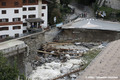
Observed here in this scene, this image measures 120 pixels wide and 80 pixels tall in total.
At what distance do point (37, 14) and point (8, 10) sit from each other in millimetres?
6272

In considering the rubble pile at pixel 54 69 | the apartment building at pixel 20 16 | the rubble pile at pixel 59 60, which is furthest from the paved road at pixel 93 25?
the rubble pile at pixel 54 69

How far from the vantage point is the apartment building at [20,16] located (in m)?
38.3

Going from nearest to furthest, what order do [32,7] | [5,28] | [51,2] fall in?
1. [5,28]
2. [32,7]
3. [51,2]

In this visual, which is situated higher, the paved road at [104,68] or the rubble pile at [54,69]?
the paved road at [104,68]

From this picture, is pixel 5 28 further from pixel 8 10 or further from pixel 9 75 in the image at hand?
pixel 9 75

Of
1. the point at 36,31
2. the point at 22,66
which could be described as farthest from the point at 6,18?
the point at 22,66

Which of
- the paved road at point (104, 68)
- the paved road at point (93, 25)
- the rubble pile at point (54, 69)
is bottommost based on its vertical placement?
the rubble pile at point (54, 69)

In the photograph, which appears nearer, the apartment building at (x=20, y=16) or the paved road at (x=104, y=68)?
the paved road at (x=104, y=68)

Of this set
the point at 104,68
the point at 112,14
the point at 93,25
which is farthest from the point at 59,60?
the point at 104,68

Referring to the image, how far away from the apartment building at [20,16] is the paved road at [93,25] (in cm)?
471

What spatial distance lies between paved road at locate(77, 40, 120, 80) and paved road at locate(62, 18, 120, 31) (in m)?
27.1

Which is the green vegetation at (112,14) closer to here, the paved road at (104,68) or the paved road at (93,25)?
the paved road at (93,25)

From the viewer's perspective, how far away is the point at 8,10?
1522 inches

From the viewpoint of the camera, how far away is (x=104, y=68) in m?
14.3
